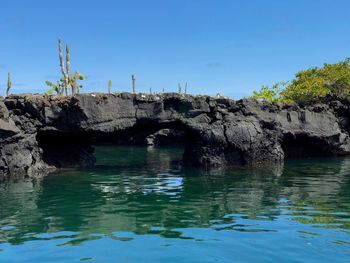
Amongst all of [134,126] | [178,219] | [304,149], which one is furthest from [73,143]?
[178,219]

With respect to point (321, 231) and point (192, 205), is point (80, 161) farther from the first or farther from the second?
point (321, 231)

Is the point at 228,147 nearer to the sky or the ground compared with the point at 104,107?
nearer to the ground

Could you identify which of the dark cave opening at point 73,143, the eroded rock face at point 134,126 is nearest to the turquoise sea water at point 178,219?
the eroded rock face at point 134,126

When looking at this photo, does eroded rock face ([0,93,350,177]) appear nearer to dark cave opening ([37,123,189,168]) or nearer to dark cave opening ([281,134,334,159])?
dark cave opening ([37,123,189,168])

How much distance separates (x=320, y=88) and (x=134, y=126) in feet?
51.2

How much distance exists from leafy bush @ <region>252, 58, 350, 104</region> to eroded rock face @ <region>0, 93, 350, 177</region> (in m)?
5.22

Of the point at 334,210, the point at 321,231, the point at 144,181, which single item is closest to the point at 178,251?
the point at 321,231

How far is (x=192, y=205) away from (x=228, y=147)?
40.9 ft

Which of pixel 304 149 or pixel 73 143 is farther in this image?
pixel 304 149

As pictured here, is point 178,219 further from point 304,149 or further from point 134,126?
point 304,149

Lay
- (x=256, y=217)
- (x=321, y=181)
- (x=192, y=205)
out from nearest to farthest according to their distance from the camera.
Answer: (x=256, y=217)
(x=192, y=205)
(x=321, y=181)

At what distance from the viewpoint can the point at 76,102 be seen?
77.0 ft

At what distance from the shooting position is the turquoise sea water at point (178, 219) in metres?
8.19

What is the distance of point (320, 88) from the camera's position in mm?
32906
